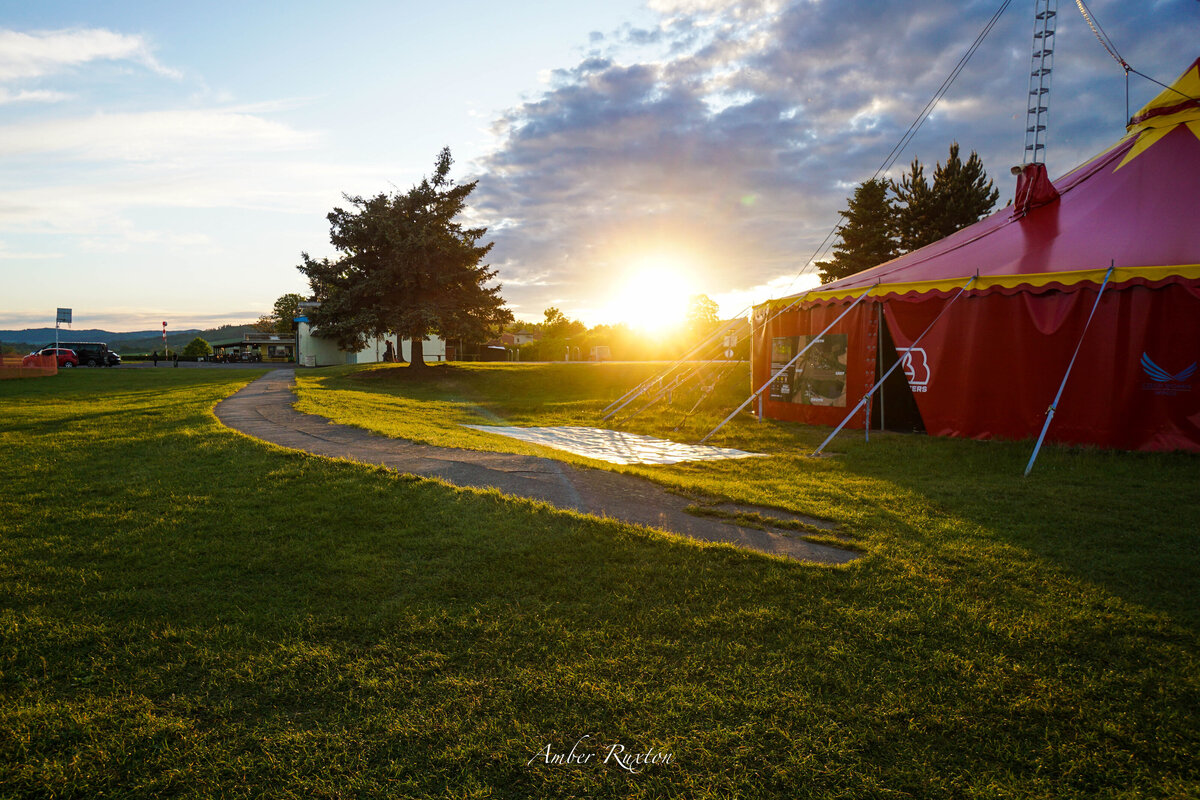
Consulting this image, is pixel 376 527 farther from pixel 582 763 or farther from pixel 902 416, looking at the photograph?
pixel 902 416

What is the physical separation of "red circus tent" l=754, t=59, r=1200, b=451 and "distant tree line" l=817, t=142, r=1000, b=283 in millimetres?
20122

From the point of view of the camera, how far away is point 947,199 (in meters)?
32.0

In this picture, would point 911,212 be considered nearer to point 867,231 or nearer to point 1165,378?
point 867,231

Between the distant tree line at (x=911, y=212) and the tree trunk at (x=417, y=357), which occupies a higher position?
the distant tree line at (x=911, y=212)

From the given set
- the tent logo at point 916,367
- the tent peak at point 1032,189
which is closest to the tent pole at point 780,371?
the tent logo at point 916,367

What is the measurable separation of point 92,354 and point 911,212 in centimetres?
4877

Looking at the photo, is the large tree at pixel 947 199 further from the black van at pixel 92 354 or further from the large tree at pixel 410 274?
the black van at pixel 92 354

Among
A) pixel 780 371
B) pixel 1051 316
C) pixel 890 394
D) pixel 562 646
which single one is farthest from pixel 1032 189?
pixel 562 646

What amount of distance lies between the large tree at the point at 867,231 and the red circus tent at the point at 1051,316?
23736 mm

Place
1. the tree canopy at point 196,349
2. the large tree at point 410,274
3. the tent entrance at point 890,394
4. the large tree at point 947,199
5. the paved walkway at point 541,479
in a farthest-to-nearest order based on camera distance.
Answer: the tree canopy at point 196,349 < the large tree at point 947,199 < the large tree at point 410,274 < the tent entrance at point 890,394 < the paved walkway at point 541,479

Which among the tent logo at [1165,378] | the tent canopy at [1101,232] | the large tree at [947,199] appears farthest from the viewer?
the large tree at [947,199]

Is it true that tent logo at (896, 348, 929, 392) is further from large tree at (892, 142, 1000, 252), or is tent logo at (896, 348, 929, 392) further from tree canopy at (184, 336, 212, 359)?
tree canopy at (184, 336, 212, 359)

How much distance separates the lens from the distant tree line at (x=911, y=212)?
31.7 m

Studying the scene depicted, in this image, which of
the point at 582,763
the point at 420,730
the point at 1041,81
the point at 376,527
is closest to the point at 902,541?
the point at 582,763
